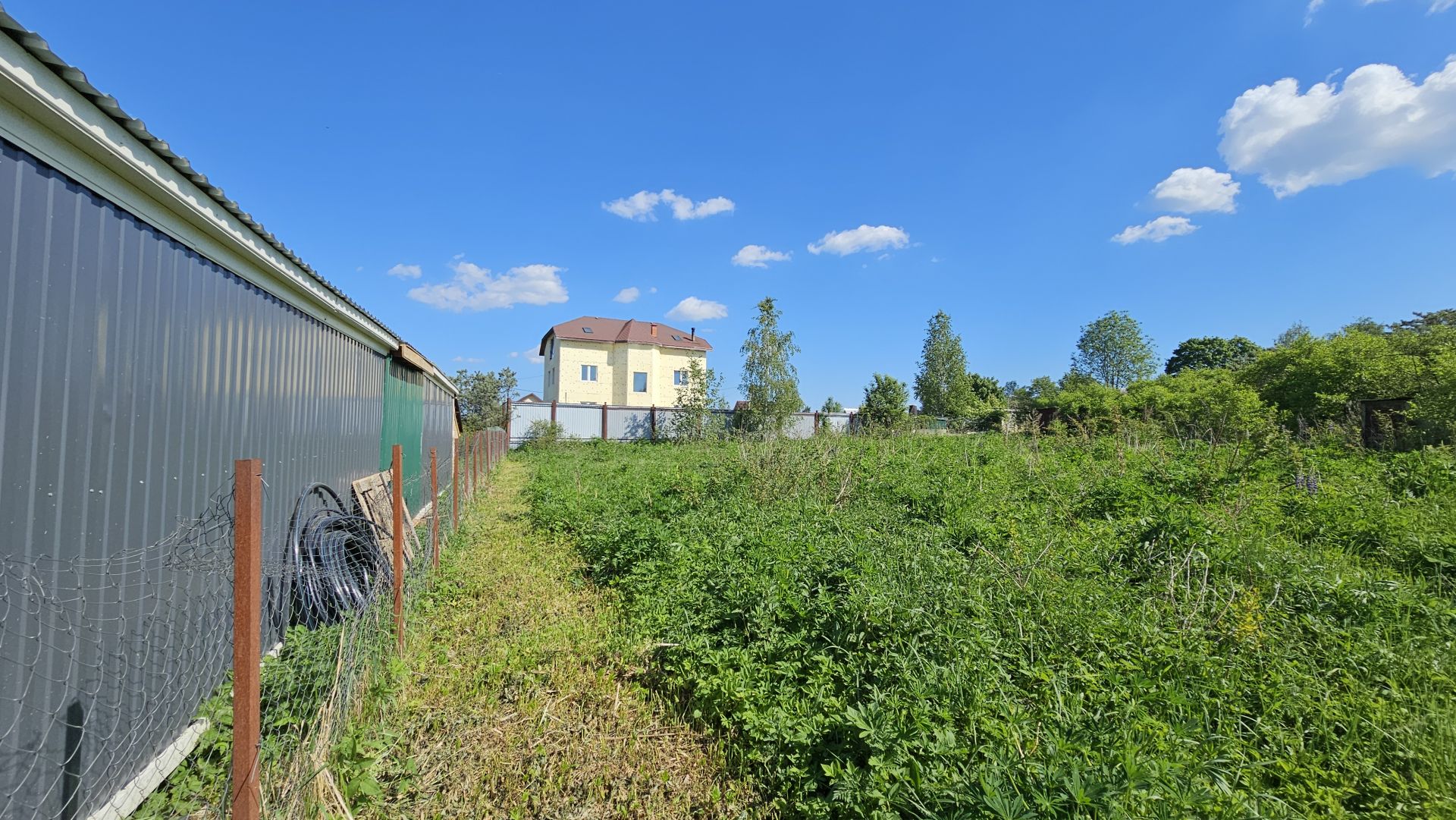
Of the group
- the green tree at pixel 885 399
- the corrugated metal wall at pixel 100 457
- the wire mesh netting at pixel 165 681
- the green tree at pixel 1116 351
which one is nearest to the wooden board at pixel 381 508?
the wire mesh netting at pixel 165 681

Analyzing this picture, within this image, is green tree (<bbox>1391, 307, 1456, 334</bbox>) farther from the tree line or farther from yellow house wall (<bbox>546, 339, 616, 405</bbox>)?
yellow house wall (<bbox>546, 339, 616, 405</bbox>)

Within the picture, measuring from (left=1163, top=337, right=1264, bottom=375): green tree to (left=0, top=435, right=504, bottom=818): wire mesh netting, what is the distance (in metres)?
56.8

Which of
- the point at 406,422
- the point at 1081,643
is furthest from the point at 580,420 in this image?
the point at 1081,643

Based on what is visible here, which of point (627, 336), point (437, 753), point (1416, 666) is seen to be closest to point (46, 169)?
point (437, 753)

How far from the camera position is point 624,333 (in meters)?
31.9

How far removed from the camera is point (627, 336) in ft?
103

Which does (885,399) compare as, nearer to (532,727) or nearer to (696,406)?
(696,406)

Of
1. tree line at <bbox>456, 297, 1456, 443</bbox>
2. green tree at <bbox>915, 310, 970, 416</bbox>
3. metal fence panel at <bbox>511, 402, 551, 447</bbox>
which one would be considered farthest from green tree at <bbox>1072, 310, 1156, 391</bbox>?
metal fence panel at <bbox>511, 402, 551, 447</bbox>

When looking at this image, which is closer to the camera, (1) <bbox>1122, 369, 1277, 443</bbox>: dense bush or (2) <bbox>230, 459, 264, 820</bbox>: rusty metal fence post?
(2) <bbox>230, 459, 264, 820</bbox>: rusty metal fence post

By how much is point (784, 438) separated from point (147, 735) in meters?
6.77

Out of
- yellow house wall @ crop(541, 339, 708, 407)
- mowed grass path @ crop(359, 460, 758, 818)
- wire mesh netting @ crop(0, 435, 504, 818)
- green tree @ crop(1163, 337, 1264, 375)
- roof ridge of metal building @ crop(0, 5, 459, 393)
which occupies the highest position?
green tree @ crop(1163, 337, 1264, 375)

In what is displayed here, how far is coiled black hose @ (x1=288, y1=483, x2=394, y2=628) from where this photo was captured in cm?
365

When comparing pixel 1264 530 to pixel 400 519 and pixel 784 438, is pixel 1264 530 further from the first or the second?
pixel 400 519

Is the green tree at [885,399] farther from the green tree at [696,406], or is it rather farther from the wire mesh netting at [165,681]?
the wire mesh netting at [165,681]
